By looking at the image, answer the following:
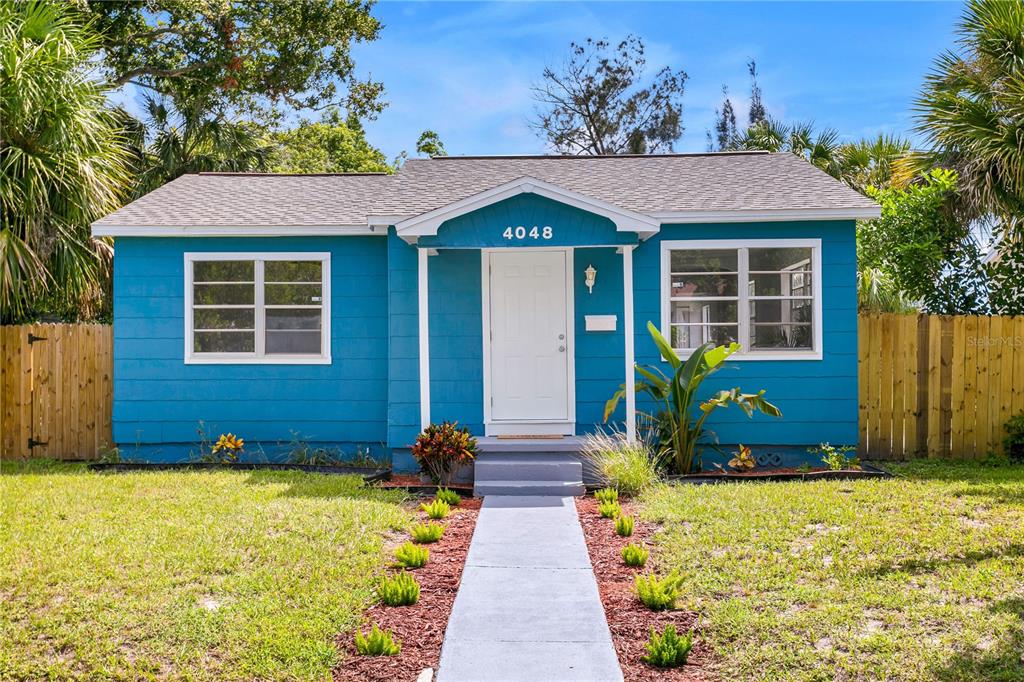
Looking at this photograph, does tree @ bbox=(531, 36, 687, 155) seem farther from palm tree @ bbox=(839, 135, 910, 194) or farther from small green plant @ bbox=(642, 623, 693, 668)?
small green plant @ bbox=(642, 623, 693, 668)

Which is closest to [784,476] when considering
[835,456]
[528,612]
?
[835,456]

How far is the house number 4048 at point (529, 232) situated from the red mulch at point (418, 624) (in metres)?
3.77

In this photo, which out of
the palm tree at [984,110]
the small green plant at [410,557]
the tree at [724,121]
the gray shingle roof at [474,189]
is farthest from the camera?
the tree at [724,121]

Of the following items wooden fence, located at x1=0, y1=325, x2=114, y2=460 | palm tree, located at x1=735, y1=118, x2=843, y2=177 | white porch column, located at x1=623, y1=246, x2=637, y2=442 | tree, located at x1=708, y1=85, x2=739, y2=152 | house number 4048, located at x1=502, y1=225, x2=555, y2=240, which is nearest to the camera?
house number 4048, located at x1=502, y1=225, x2=555, y2=240

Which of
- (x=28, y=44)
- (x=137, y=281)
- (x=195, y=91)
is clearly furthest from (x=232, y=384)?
(x=195, y=91)

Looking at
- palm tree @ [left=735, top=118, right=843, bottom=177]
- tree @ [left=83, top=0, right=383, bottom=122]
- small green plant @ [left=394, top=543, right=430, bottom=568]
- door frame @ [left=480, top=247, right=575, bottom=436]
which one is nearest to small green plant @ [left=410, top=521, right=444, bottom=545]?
small green plant @ [left=394, top=543, right=430, bottom=568]

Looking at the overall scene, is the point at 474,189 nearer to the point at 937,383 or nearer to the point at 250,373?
the point at 250,373

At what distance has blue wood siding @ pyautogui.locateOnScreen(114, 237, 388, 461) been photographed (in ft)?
34.2

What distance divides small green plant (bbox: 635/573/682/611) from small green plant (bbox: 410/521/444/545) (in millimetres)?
1922

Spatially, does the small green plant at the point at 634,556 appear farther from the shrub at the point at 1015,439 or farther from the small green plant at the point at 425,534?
the shrub at the point at 1015,439

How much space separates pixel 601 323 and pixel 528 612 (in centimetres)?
525

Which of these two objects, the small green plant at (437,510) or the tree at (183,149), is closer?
the small green plant at (437,510)

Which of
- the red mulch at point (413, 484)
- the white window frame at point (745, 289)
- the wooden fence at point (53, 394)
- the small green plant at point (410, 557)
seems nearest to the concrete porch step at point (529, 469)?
the red mulch at point (413, 484)

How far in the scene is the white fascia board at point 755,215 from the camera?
375 inches
